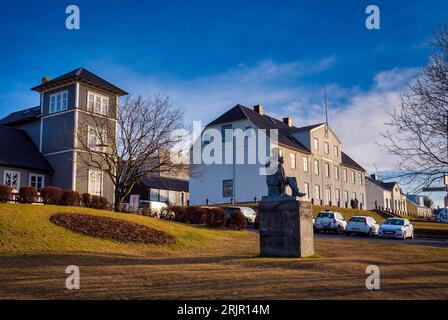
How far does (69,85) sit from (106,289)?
1158 inches

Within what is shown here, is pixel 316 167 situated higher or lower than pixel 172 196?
higher

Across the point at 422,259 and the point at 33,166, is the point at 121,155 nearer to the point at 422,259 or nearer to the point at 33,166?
the point at 33,166

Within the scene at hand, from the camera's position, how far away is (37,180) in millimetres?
34719

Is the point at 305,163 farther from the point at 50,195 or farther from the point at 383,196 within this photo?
the point at 383,196

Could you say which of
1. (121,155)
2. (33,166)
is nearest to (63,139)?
(33,166)

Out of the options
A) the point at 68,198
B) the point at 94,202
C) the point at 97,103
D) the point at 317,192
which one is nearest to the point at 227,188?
the point at 317,192

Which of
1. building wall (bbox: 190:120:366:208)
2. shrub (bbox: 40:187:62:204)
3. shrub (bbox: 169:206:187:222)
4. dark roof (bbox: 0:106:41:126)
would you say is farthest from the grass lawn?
building wall (bbox: 190:120:366:208)

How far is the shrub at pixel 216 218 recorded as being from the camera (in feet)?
91.2

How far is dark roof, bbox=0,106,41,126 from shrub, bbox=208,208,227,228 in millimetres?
19167

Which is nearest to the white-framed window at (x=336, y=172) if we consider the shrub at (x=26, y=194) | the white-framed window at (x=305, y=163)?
the white-framed window at (x=305, y=163)

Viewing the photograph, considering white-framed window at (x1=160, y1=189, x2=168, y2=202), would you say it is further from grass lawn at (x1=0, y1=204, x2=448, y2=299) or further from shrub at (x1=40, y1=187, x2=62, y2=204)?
grass lawn at (x1=0, y1=204, x2=448, y2=299)

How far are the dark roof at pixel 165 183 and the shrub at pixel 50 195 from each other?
95.7 ft

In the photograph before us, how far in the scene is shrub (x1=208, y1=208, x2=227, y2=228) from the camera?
2780 cm

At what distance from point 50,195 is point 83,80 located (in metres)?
13.8
